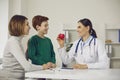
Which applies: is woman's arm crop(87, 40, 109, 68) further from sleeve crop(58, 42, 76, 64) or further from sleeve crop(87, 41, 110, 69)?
sleeve crop(58, 42, 76, 64)

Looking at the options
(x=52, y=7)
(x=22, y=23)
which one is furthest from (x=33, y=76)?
(x=52, y=7)

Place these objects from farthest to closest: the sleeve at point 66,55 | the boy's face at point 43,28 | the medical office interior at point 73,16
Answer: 1. the medical office interior at point 73,16
2. the sleeve at point 66,55
3. the boy's face at point 43,28

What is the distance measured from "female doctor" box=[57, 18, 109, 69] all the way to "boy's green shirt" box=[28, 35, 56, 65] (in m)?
0.19

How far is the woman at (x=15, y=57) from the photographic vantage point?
76.3 inches

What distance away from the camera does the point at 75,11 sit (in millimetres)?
5164

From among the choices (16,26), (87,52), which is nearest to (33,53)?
(16,26)

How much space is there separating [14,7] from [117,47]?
2.42m

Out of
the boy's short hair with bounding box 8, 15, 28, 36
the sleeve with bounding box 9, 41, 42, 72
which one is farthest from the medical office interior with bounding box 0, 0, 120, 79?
the sleeve with bounding box 9, 41, 42, 72

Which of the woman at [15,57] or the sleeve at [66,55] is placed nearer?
the woman at [15,57]

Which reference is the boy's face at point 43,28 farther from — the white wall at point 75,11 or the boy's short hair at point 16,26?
the white wall at point 75,11

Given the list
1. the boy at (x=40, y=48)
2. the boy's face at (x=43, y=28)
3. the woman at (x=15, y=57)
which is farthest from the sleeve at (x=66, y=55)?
the woman at (x=15, y=57)

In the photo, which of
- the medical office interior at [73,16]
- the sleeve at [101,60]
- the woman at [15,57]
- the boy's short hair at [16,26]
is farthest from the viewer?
the medical office interior at [73,16]

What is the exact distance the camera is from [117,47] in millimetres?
4965

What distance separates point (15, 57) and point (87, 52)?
960 mm
